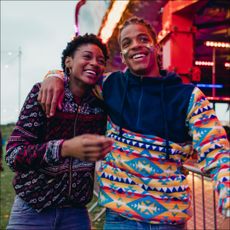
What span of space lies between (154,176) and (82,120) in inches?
23.0

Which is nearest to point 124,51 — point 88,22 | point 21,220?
point 21,220

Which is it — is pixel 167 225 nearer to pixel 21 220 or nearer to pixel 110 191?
pixel 110 191

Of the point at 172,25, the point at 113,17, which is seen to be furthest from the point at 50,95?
the point at 172,25

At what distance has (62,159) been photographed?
175 cm

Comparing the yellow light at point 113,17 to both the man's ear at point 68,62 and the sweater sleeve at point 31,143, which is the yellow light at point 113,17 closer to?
the man's ear at point 68,62

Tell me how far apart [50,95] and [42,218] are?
71 cm

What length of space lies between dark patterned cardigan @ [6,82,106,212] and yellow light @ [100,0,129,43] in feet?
13.5

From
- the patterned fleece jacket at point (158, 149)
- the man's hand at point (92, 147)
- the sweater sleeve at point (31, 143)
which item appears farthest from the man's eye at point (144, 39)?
the man's hand at point (92, 147)

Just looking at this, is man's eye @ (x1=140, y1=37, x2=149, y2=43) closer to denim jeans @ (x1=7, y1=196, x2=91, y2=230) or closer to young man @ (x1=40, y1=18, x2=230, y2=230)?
young man @ (x1=40, y1=18, x2=230, y2=230)

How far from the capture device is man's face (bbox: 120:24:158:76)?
1921mm

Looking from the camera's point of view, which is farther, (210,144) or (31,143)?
(31,143)

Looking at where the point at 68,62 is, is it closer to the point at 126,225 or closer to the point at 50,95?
the point at 50,95

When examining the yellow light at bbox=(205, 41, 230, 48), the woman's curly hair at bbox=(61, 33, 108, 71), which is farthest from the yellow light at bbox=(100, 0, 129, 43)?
the yellow light at bbox=(205, 41, 230, 48)

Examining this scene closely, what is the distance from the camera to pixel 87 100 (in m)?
2.09
